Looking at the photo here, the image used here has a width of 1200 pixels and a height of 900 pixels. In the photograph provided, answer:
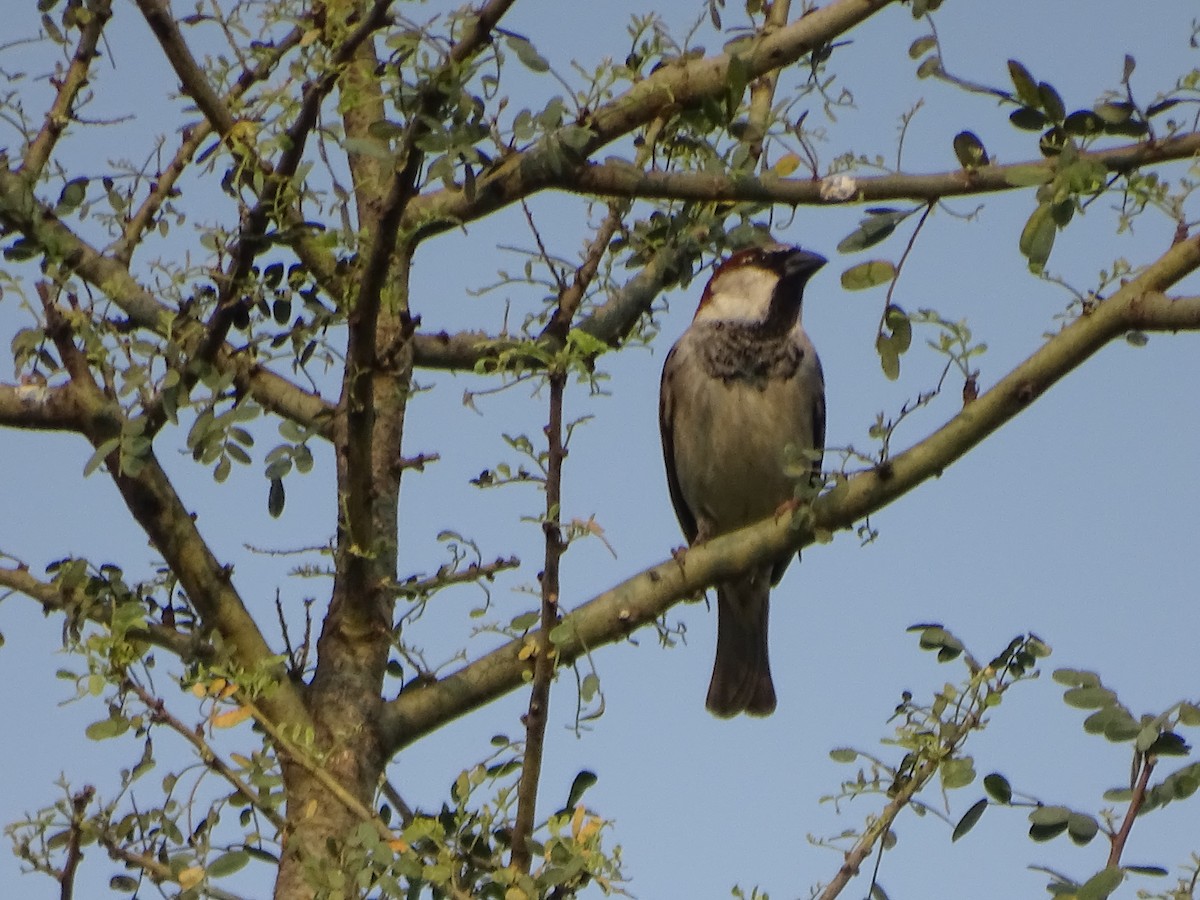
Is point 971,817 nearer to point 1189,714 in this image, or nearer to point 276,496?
point 1189,714

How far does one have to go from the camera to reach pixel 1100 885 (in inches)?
68.4

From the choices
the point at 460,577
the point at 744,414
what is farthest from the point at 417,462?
the point at 744,414

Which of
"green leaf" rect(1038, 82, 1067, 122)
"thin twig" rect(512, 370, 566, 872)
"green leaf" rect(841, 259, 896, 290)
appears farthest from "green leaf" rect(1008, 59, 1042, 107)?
"thin twig" rect(512, 370, 566, 872)

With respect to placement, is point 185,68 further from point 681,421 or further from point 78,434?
point 681,421

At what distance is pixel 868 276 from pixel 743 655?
272 cm

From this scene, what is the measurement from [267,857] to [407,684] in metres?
→ 0.49

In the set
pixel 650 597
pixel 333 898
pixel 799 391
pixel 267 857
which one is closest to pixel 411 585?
pixel 650 597

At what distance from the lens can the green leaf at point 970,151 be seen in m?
2.33

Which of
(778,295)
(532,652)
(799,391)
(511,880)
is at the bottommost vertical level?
(511,880)

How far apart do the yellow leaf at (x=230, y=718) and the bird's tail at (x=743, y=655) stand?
2.76m

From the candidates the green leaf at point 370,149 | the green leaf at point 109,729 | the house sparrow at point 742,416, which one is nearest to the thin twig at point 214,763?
the green leaf at point 109,729

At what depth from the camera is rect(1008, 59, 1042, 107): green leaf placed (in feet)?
6.92

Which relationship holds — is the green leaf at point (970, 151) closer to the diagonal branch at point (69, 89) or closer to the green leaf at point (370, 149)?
the green leaf at point (370, 149)

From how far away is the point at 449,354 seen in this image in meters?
3.34
